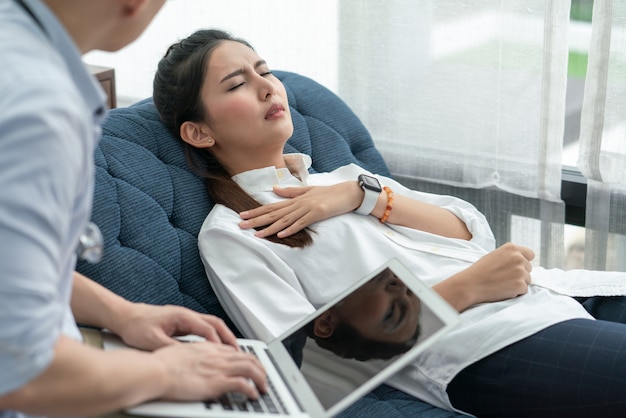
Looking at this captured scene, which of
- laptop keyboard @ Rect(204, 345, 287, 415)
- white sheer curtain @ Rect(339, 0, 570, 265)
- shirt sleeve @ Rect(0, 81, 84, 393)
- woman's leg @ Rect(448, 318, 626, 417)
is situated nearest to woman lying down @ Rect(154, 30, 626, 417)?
woman's leg @ Rect(448, 318, 626, 417)

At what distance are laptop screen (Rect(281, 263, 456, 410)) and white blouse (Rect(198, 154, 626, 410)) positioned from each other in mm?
200

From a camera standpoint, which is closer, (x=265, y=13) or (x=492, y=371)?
(x=492, y=371)

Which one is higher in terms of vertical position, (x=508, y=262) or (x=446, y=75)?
(x=446, y=75)

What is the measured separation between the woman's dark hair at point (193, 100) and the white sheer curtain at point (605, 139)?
0.85m

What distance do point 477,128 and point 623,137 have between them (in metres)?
0.38

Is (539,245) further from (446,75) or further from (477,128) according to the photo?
(446,75)

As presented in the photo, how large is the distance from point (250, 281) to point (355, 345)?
34 cm

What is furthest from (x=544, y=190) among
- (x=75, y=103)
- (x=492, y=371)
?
(x=75, y=103)

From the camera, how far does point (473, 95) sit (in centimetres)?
232

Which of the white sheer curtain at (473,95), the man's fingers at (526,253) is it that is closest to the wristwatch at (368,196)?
the man's fingers at (526,253)

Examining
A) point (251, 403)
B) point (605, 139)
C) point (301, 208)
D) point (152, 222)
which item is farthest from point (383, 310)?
point (605, 139)

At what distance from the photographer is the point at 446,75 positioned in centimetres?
235

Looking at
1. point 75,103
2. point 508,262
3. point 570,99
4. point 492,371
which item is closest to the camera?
point 75,103

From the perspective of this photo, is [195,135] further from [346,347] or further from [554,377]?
[554,377]
